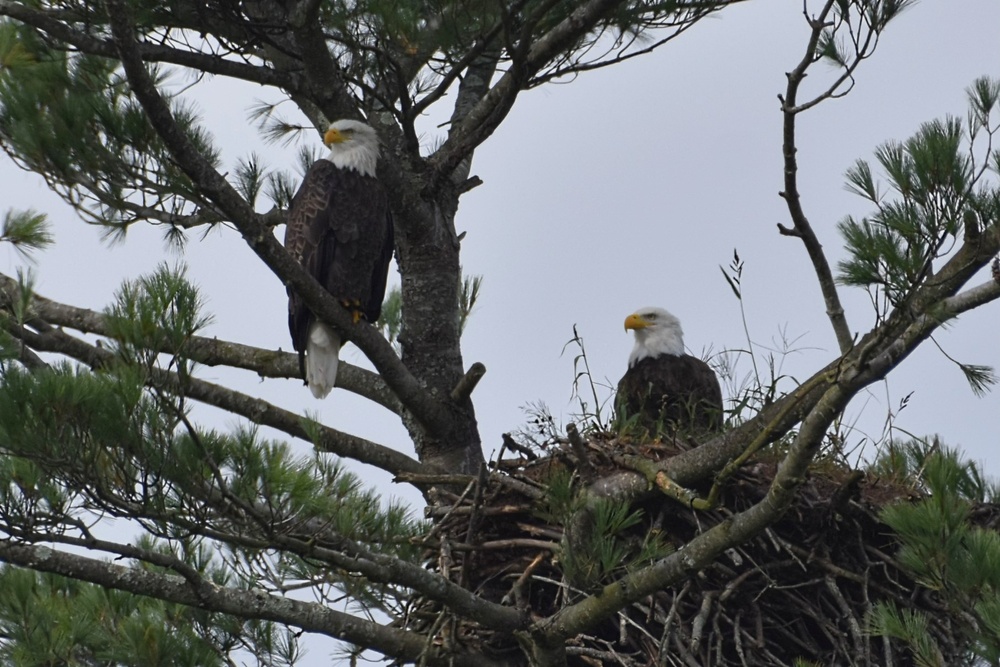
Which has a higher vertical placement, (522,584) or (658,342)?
(658,342)

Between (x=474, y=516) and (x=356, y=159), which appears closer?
(x=474, y=516)

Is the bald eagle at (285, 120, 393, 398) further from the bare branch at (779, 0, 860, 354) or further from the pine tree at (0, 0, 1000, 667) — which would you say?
the bare branch at (779, 0, 860, 354)

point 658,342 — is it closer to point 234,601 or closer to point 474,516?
point 474,516

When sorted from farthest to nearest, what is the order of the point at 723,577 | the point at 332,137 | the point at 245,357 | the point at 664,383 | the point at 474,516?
1. the point at 664,383
2. the point at 332,137
3. the point at 245,357
4. the point at 723,577
5. the point at 474,516

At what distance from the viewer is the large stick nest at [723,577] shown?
3.59 m

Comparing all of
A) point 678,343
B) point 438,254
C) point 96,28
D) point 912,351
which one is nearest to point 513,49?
point 438,254

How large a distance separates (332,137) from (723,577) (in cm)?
220

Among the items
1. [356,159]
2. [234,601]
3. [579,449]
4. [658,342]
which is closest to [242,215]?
[234,601]

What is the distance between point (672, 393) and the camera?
5012mm

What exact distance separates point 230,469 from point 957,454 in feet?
5.41

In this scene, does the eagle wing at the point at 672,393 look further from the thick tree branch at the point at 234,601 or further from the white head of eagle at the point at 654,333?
the thick tree branch at the point at 234,601

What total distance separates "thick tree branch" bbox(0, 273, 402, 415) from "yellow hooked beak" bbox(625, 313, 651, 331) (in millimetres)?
1365

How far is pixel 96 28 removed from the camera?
13.3ft

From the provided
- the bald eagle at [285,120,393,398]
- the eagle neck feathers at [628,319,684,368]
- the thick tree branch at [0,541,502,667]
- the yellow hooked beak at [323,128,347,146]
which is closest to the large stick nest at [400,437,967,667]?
the thick tree branch at [0,541,502,667]
